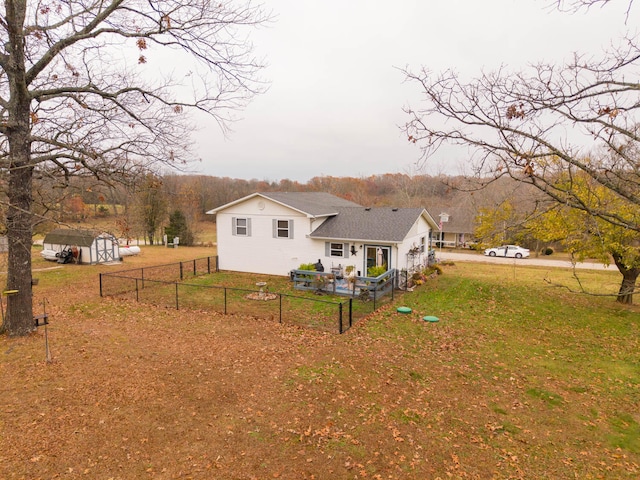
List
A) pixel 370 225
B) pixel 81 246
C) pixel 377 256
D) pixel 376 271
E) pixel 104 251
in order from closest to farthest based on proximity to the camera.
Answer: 1. pixel 376 271
2. pixel 377 256
3. pixel 370 225
4. pixel 81 246
5. pixel 104 251

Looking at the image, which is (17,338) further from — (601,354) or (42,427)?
(601,354)

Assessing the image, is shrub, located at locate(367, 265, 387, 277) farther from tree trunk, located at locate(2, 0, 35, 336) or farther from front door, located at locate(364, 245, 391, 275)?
tree trunk, located at locate(2, 0, 35, 336)

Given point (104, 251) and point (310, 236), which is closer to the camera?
point (310, 236)

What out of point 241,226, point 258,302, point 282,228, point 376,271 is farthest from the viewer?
point 241,226

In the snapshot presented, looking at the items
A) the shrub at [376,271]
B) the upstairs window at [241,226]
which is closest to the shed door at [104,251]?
the upstairs window at [241,226]

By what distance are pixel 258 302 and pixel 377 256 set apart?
258 inches

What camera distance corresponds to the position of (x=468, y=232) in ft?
140

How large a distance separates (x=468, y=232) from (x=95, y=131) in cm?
4113

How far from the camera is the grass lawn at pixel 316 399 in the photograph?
5.26 meters

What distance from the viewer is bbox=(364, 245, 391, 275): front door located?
17672 mm

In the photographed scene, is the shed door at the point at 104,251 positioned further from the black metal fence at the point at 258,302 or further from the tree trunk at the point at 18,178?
the tree trunk at the point at 18,178

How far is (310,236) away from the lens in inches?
739

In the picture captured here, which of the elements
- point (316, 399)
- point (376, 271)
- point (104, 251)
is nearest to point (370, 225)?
point (376, 271)

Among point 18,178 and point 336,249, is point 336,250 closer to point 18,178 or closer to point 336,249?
point 336,249
